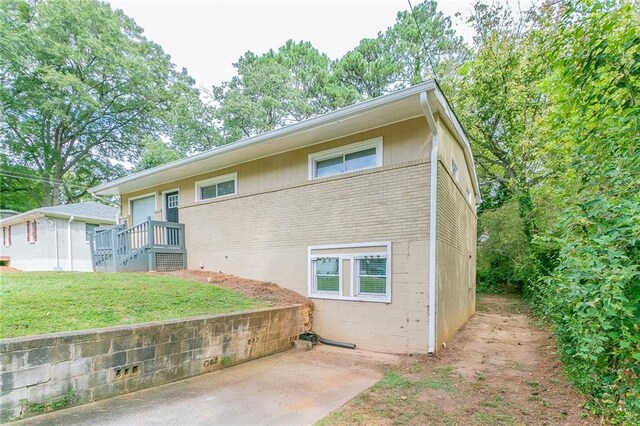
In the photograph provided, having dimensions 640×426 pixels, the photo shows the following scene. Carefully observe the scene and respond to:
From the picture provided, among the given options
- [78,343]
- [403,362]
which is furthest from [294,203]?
[78,343]

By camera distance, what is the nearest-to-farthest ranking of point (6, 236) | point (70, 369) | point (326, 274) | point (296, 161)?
point (70, 369) → point (326, 274) → point (296, 161) → point (6, 236)

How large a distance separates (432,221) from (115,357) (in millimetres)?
5237

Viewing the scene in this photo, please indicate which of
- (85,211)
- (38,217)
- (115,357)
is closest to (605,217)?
(115,357)

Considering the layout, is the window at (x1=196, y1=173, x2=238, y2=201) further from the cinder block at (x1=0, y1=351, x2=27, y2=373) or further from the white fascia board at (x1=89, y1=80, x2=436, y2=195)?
the cinder block at (x1=0, y1=351, x2=27, y2=373)

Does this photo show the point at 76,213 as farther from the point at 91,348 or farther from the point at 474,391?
the point at 474,391

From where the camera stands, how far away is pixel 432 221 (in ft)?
18.6

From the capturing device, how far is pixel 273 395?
156 inches

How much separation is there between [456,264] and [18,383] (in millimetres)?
8140

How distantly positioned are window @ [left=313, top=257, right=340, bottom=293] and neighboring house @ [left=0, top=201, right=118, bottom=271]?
1431 centimetres

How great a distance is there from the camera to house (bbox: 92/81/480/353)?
575 cm

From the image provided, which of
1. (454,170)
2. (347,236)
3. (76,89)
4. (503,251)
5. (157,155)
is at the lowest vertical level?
(503,251)

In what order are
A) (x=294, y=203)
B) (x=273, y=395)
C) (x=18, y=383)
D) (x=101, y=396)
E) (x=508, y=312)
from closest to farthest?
1. (x=18, y=383)
2. (x=101, y=396)
3. (x=273, y=395)
4. (x=294, y=203)
5. (x=508, y=312)

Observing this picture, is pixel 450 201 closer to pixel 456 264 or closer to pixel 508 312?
pixel 456 264

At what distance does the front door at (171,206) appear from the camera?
1086cm
